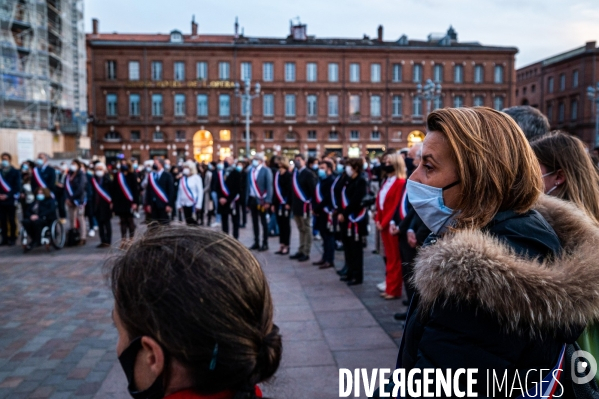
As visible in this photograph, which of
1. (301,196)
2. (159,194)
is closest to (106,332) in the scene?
(301,196)

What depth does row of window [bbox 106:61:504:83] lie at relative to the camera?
52.1 metres

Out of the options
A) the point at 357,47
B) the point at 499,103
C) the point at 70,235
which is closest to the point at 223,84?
the point at 357,47

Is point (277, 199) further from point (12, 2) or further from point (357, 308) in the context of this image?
point (12, 2)

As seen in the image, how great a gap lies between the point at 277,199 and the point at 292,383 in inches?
283

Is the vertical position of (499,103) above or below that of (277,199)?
above

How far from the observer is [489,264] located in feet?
4.63

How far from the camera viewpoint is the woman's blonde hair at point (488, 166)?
1625 millimetres

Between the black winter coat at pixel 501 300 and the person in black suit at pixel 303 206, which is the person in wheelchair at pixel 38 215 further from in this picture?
the black winter coat at pixel 501 300

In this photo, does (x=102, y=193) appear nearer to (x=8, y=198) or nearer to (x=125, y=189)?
(x=125, y=189)

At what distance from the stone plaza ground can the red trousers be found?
0.19 metres

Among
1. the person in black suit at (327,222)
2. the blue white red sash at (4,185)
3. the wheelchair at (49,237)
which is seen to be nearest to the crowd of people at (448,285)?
the person in black suit at (327,222)

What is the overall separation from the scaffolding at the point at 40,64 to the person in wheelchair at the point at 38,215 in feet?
72.1

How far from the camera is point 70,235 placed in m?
12.1

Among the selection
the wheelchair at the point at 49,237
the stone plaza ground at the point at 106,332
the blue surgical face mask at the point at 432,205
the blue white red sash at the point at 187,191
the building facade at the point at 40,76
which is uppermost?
the building facade at the point at 40,76
